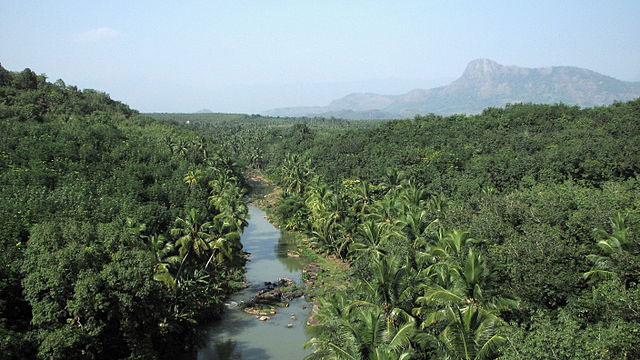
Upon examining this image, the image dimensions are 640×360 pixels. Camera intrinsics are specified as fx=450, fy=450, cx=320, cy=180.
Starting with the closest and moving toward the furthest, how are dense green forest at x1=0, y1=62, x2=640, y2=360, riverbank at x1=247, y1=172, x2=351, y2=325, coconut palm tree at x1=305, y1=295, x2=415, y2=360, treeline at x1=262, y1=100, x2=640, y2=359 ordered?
coconut palm tree at x1=305, y1=295, x2=415, y2=360 → treeline at x1=262, y1=100, x2=640, y2=359 → dense green forest at x1=0, y1=62, x2=640, y2=360 → riverbank at x1=247, y1=172, x2=351, y2=325

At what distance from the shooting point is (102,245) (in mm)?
18453

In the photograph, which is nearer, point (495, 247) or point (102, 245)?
point (102, 245)

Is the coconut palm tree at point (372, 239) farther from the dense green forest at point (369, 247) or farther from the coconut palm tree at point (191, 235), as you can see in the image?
the coconut palm tree at point (191, 235)

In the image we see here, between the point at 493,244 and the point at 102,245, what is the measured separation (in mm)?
18189

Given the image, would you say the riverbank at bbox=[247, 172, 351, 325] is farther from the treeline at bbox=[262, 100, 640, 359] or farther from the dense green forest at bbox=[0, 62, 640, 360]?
the treeline at bbox=[262, 100, 640, 359]

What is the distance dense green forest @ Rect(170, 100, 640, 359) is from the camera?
14180mm

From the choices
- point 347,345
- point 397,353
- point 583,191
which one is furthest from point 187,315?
point 583,191

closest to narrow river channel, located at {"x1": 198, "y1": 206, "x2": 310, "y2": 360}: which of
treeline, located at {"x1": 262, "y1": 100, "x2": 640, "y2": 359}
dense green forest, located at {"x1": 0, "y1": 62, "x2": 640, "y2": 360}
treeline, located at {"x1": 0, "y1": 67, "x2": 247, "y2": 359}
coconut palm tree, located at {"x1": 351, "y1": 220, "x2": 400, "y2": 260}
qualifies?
dense green forest, located at {"x1": 0, "y1": 62, "x2": 640, "y2": 360}

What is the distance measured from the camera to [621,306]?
47.7 feet

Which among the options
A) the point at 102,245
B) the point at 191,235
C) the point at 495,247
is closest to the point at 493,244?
the point at 495,247

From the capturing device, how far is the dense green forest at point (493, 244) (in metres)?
14.2

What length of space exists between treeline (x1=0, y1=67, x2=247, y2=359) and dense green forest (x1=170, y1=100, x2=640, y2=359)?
7.22m

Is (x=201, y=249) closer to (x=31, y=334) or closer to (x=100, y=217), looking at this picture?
(x=100, y=217)

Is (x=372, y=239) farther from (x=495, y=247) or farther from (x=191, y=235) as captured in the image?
(x=191, y=235)
